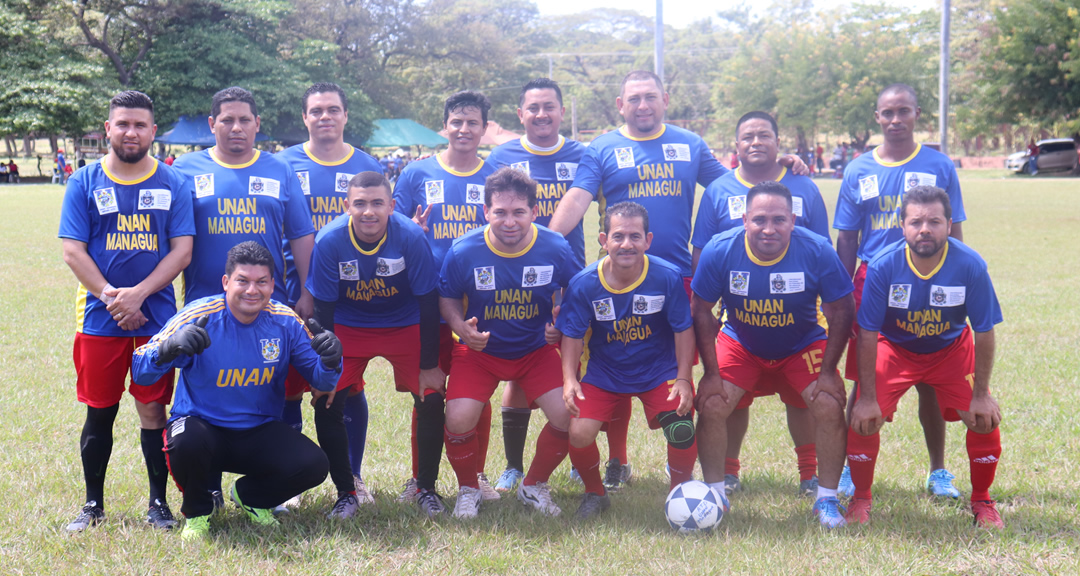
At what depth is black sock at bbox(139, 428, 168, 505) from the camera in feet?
14.9

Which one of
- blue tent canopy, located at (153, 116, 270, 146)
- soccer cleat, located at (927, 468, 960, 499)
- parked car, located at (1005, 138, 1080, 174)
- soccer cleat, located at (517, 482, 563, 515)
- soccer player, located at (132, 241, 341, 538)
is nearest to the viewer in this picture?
soccer player, located at (132, 241, 341, 538)

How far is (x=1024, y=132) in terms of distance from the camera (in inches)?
2323

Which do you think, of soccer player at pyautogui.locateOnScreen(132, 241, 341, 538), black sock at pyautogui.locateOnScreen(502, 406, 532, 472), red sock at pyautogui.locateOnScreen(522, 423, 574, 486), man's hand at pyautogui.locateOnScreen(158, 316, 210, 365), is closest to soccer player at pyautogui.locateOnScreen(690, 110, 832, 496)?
red sock at pyautogui.locateOnScreen(522, 423, 574, 486)

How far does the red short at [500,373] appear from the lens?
4945 millimetres

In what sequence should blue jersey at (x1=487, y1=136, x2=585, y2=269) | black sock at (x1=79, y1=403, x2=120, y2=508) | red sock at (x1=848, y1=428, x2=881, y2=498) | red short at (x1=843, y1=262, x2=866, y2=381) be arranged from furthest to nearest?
blue jersey at (x1=487, y1=136, x2=585, y2=269)
red short at (x1=843, y1=262, x2=866, y2=381)
red sock at (x1=848, y1=428, x2=881, y2=498)
black sock at (x1=79, y1=403, x2=120, y2=508)

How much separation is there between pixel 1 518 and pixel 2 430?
171 centimetres

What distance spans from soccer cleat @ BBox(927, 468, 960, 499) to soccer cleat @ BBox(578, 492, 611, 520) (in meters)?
1.85

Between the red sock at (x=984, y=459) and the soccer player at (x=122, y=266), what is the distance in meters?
4.13

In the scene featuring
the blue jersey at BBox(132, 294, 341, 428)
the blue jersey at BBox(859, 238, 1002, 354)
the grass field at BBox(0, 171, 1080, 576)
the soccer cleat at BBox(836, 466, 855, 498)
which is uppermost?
the blue jersey at BBox(859, 238, 1002, 354)

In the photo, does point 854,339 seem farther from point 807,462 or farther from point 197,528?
point 197,528

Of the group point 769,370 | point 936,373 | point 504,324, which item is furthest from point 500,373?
point 936,373

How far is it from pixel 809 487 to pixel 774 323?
1.07 m

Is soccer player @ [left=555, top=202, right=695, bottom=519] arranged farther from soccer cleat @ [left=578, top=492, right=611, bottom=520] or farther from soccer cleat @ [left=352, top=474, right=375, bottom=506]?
soccer cleat @ [left=352, top=474, right=375, bottom=506]

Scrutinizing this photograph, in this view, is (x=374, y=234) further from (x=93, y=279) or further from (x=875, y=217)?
(x=875, y=217)
